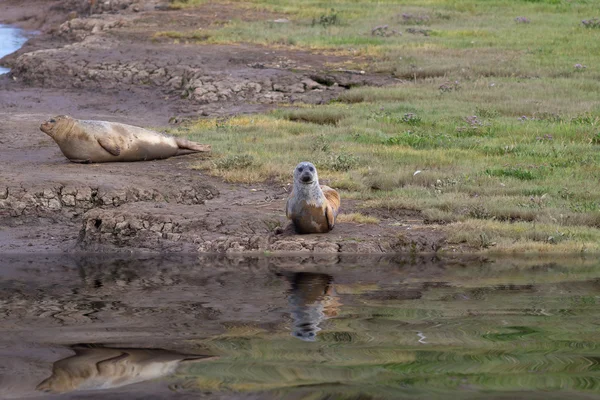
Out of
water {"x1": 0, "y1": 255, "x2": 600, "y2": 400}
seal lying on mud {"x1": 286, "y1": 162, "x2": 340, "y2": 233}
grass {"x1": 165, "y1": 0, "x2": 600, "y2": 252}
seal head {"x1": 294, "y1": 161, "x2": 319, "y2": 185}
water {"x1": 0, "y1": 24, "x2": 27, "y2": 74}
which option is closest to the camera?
water {"x1": 0, "y1": 255, "x2": 600, "y2": 400}

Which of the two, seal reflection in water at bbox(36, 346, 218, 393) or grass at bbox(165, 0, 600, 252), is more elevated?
seal reflection in water at bbox(36, 346, 218, 393)

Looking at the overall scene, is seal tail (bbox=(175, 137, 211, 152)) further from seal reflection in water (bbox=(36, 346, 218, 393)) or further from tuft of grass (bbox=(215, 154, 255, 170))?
seal reflection in water (bbox=(36, 346, 218, 393))

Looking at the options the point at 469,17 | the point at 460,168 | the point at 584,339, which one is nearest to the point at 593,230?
the point at 460,168

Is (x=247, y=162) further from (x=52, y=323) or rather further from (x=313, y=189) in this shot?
(x=52, y=323)

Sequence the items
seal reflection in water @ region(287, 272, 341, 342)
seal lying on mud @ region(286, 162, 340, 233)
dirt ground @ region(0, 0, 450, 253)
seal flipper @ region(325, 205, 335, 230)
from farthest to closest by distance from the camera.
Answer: dirt ground @ region(0, 0, 450, 253) < seal flipper @ region(325, 205, 335, 230) < seal lying on mud @ region(286, 162, 340, 233) < seal reflection in water @ region(287, 272, 341, 342)

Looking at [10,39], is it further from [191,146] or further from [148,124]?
[191,146]

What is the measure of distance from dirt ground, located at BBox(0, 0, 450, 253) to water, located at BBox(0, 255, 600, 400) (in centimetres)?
53

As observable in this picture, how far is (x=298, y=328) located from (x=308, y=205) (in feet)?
10.4

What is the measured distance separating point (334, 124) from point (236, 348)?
10.6 metres

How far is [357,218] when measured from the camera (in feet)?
39.2

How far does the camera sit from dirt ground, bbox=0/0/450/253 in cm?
1148

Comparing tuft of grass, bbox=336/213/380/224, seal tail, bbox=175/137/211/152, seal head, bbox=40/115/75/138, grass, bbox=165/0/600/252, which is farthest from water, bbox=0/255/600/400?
seal tail, bbox=175/137/211/152

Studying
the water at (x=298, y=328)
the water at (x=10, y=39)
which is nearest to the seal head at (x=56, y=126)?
the water at (x=298, y=328)

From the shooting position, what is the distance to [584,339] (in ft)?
24.7
